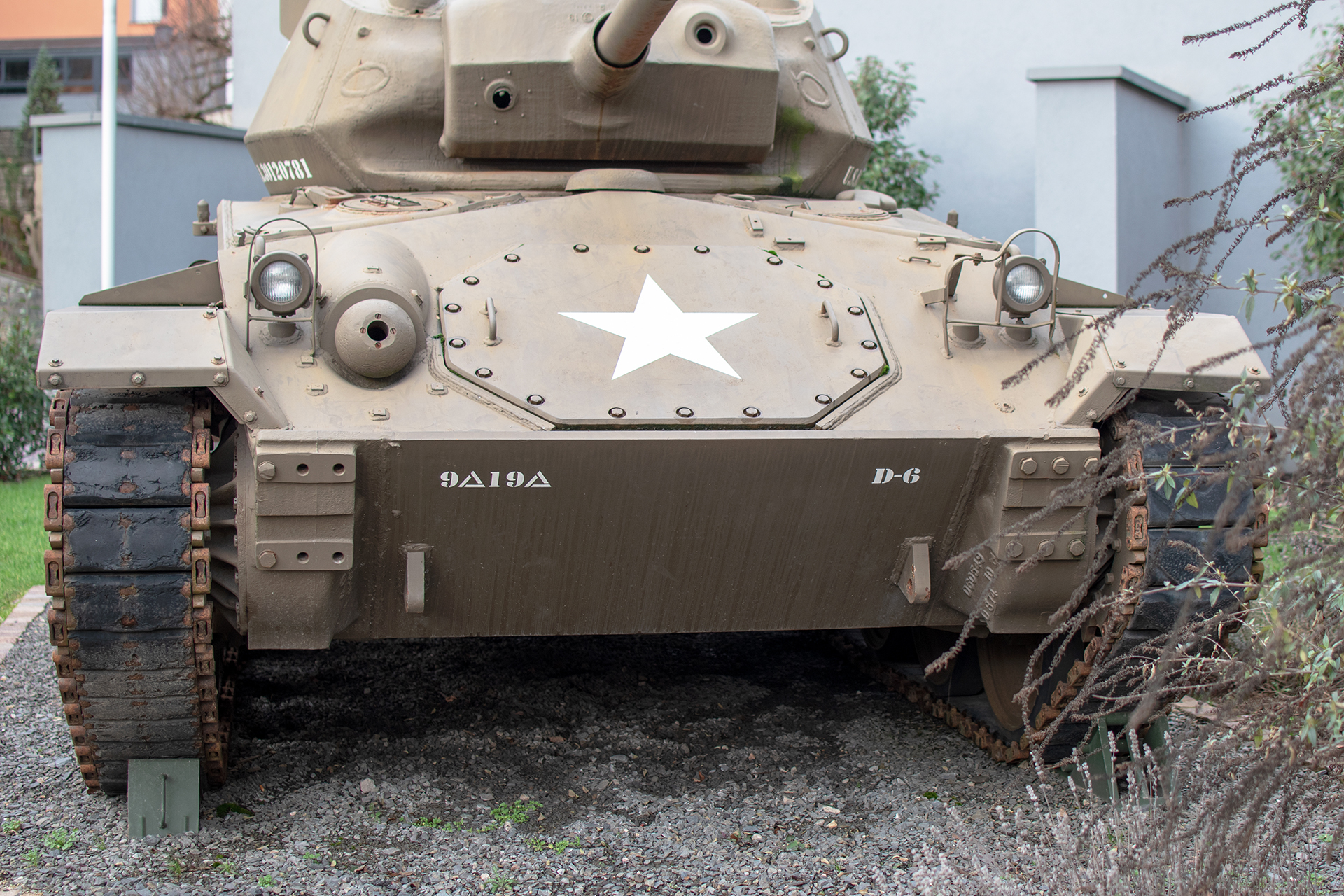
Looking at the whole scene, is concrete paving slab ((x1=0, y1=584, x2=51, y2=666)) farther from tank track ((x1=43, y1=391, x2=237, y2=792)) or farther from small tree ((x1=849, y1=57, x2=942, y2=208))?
small tree ((x1=849, y1=57, x2=942, y2=208))

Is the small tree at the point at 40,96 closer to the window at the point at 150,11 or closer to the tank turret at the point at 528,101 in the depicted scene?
the window at the point at 150,11

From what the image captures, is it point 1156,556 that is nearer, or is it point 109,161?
point 1156,556

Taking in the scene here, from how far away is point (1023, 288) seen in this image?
14.0ft

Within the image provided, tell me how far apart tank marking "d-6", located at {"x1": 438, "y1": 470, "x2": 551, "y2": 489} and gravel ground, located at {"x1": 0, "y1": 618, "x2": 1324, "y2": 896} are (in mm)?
1164

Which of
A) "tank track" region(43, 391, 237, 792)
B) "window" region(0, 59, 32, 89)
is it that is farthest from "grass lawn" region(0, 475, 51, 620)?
"window" region(0, 59, 32, 89)

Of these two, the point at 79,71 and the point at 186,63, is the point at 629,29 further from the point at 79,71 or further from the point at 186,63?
the point at 79,71

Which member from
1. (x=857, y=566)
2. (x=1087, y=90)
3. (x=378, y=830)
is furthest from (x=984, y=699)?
(x=1087, y=90)

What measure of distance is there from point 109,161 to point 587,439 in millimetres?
8158

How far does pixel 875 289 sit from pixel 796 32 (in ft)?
6.47

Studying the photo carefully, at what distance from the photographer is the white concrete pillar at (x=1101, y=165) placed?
942cm

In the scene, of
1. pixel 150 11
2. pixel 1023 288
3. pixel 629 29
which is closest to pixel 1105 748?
pixel 1023 288

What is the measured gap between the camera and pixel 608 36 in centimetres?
458

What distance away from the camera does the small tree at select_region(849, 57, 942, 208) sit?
36.6 ft

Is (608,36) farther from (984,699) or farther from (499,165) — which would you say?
(984,699)
